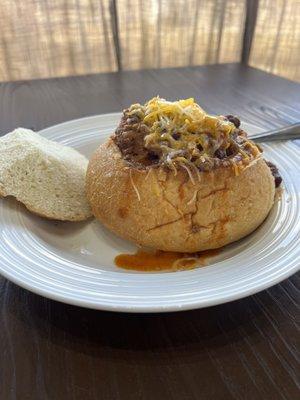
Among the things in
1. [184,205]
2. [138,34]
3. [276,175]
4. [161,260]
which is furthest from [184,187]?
[138,34]

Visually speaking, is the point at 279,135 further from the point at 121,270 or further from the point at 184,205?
the point at 121,270

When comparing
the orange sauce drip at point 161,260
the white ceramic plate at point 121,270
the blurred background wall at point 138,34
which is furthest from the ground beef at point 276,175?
the blurred background wall at point 138,34

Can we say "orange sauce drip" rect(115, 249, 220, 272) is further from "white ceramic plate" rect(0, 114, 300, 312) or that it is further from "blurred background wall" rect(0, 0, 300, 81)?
"blurred background wall" rect(0, 0, 300, 81)

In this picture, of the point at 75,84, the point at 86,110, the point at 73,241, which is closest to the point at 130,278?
the point at 73,241

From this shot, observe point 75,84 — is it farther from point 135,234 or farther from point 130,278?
point 130,278

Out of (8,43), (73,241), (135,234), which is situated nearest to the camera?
(135,234)

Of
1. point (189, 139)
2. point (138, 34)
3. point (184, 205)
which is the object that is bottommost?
point (138, 34)

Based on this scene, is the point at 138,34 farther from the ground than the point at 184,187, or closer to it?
closer to it

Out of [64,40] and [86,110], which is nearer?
[86,110]
